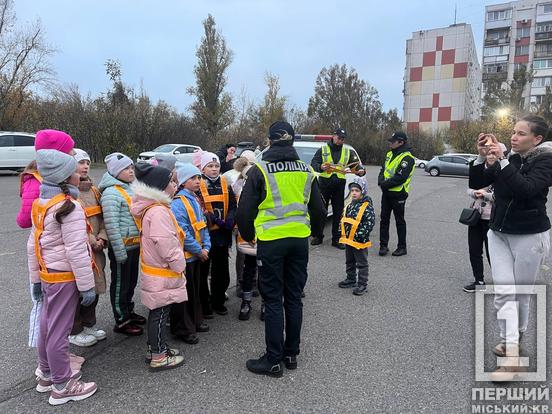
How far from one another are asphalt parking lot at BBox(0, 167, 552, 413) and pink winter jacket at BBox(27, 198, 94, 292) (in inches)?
35.8

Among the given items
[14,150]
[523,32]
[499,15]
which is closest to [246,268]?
[14,150]

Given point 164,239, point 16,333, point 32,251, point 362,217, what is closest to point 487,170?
point 362,217

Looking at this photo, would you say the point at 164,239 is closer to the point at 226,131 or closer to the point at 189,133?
the point at 189,133

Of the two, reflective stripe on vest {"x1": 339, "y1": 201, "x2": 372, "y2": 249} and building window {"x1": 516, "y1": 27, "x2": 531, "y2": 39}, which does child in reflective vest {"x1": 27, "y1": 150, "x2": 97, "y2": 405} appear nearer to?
reflective stripe on vest {"x1": 339, "y1": 201, "x2": 372, "y2": 249}

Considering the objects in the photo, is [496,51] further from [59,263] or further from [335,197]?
[59,263]

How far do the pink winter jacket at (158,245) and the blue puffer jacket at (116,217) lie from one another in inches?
16.4

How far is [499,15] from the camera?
60.9m

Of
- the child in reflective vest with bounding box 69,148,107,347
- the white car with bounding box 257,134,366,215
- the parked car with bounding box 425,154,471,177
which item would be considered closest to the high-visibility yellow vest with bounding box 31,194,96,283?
the child in reflective vest with bounding box 69,148,107,347

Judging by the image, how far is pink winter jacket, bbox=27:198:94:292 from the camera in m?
2.74

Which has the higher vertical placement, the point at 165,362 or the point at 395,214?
the point at 395,214

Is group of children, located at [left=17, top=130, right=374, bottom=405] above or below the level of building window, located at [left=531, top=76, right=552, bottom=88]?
below

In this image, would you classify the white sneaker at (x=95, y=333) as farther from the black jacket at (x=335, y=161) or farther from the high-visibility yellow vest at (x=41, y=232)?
the black jacket at (x=335, y=161)

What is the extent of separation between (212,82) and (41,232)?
43.0 meters

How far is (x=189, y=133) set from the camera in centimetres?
2898
